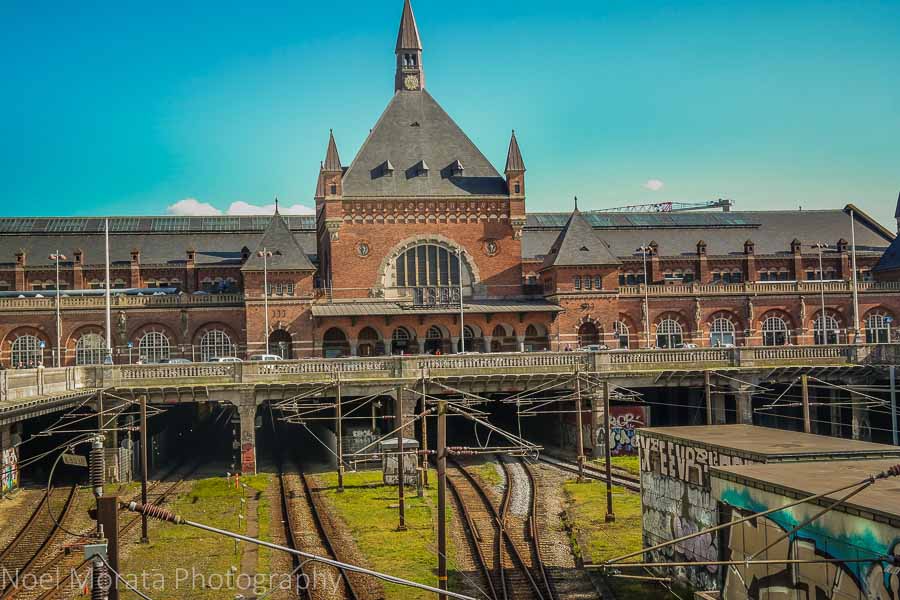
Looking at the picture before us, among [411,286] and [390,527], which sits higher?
[411,286]

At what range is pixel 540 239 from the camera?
3322 inches

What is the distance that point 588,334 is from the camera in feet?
231

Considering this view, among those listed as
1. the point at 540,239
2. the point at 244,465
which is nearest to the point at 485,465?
the point at 244,465

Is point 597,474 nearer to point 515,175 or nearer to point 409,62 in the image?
point 515,175

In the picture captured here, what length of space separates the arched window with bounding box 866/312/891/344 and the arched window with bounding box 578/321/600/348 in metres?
23.6

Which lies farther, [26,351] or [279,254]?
[26,351]

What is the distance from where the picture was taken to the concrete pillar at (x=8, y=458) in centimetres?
3725

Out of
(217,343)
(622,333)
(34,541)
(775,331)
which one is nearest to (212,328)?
(217,343)

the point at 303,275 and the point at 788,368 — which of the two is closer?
the point at 788,368

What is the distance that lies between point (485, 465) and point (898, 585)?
31735mm

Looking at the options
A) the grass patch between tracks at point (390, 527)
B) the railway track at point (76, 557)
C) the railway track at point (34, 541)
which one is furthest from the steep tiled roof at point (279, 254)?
the railway track at point (34, 541)

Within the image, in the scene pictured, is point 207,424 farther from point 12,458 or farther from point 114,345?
point 12,458

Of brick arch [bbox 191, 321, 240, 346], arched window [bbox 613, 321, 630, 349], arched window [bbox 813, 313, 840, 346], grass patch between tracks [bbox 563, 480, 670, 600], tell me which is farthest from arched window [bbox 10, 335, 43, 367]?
arched window [bbox 813, 313, 840, 346]

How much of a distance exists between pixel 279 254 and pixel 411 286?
1016 cm
